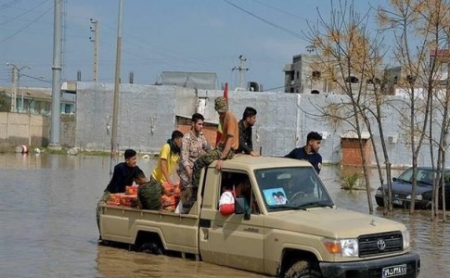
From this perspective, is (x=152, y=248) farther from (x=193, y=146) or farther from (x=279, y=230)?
(x=279, y=230)

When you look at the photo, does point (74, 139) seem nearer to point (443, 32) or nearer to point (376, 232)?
point (443, 32)

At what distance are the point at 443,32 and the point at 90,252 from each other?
36.2 feet

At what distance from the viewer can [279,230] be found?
9.30 metres

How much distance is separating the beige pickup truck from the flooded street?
31 centimetres

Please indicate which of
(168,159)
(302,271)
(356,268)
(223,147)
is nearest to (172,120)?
(168,159)

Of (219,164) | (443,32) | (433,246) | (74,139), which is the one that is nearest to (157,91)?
(74,139)

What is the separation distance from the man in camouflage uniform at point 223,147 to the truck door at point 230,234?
0.23 m

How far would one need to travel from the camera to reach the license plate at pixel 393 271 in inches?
348

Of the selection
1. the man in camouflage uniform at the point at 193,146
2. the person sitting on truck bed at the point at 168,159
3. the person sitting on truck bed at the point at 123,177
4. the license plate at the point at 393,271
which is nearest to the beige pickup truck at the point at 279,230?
the license plate at the point at 393,271

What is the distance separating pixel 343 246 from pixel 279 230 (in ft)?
2.91

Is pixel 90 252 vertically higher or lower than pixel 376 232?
lower

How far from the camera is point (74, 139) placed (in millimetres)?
58938

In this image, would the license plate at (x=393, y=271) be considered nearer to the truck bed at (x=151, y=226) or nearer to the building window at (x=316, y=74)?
the truck bed at (x=151, y=226)

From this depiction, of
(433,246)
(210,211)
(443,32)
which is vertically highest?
(443,32)
